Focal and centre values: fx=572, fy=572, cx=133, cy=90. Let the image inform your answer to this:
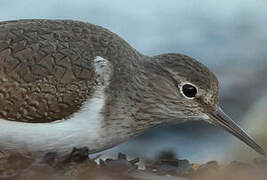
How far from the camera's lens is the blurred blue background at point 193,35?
7.81 meters

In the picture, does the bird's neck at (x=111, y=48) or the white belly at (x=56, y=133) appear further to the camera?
the bird's neck at (x=111, y=48)

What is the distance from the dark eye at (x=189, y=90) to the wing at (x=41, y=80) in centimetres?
92

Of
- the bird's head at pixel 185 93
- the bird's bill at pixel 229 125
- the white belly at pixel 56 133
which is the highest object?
the bird's head at pixel 185 93

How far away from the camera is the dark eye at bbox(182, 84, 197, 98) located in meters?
5.35

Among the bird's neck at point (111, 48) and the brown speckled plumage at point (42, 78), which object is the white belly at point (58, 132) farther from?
the bird's neck at point (111, 48)

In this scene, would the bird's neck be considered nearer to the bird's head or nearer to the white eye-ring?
the bird's head

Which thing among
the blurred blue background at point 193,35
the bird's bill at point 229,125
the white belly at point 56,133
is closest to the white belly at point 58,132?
the white belly at point 56,133

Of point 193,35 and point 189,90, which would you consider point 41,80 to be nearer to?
point 189,90

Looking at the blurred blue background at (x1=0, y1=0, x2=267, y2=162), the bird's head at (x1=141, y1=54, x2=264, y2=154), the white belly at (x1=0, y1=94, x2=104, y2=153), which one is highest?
the blurred blue background at (x1=0, y1=0, x2=267, y2=162)

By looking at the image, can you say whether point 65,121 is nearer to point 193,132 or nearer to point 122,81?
point 122,81

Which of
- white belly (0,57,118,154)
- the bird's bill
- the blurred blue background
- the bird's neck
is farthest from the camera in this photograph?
the blurred blue background

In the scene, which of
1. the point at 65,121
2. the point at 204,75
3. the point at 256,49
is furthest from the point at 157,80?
the point at 256,49

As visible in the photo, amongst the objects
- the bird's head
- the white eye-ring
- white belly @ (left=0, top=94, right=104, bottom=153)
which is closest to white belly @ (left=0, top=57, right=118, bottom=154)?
white belly @ (left=0, top=94, right=104, bottom=153)

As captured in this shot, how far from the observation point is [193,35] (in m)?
10.0
